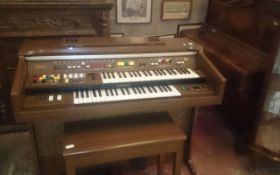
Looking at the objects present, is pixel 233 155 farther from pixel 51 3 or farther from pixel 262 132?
pixel 51 3

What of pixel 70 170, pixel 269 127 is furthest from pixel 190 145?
pixel 70 170

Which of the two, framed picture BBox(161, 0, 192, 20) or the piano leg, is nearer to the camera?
the piano leg

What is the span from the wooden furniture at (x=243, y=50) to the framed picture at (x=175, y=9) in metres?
0.42

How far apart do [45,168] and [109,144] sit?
742 mm

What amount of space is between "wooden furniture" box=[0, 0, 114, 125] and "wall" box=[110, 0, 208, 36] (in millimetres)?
735

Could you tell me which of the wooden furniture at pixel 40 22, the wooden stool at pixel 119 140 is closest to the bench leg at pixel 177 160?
the wooden stool at pixel 119 140

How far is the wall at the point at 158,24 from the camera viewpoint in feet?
10.3

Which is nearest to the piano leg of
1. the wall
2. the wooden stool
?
the wooden stool

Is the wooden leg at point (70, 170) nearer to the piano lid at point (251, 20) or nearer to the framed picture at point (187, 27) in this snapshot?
the piano lid at point (251, 20)

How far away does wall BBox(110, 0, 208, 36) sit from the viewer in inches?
124

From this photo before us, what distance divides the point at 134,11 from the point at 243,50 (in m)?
1.32

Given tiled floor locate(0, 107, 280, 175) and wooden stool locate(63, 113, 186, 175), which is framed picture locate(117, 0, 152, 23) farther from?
Result: wooden stool locate(63, 113, 186, 175)

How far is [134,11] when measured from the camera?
10.1 ft

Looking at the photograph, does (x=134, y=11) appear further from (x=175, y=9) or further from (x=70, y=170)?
(x=70, y=170)
